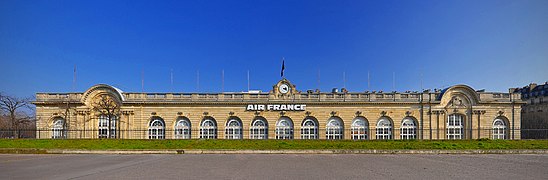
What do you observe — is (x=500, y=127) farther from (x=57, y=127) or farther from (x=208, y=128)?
(x=57, y=127)

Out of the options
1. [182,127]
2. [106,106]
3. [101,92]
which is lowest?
[182,127]

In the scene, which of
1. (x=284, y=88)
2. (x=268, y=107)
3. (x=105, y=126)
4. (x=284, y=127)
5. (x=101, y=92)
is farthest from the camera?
(x=284, y=127)

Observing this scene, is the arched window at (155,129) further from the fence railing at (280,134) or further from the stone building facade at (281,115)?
the stone building facade at (281,115)

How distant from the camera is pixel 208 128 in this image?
3950 centimetres

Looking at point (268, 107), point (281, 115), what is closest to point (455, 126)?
point (281, 115)

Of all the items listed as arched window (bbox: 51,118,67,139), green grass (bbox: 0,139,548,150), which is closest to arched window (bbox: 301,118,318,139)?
green grass (bbox: 0,139,548,150)

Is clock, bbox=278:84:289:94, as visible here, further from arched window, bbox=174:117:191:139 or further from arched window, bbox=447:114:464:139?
arched window, bbox=447:114:464:139

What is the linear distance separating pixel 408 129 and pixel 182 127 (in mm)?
29959

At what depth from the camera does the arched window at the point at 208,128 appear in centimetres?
3939

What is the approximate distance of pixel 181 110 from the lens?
3925 centimetres

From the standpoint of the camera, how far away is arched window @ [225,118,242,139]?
39469 mm

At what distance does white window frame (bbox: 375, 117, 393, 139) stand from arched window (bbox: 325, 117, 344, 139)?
4.76 m

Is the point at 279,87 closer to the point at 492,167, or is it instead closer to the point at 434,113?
the point at 434,113

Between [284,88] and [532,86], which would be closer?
[284,88]
